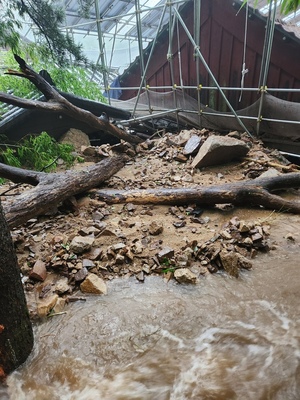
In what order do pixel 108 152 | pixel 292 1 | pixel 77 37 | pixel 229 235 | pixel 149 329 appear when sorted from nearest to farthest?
pixel 292 1 < pixel 149 329 < pixel 229 235 < pixel 108 152 < pixel 77 37

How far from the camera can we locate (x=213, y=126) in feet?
19.9

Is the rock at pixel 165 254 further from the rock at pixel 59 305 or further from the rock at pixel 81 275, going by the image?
the rock at pixel 59 305

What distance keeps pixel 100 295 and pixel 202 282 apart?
0.92 metres

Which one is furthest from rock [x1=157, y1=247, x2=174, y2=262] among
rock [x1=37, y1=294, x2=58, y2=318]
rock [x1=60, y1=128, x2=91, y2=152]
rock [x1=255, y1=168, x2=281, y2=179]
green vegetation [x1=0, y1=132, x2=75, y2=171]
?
rock [x1=60, y1=128, x2=91, y2=152]

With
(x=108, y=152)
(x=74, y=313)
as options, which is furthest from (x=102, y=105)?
(x=74, y=313)

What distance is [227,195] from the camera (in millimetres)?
3303

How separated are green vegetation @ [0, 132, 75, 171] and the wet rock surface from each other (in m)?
1.79

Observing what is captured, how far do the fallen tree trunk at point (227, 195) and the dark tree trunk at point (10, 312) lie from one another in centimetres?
209

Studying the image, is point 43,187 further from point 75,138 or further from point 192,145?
point 75,138

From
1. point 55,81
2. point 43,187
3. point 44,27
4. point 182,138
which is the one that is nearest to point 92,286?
point 43,187

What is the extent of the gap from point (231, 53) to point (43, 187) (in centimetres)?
574

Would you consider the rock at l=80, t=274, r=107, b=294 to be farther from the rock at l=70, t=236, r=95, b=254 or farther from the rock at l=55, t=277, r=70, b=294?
the rock at l=70, t=236, r=95, b=254

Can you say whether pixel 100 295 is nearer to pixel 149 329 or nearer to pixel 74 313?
pixel 74 313

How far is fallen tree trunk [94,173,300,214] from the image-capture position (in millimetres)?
3270
